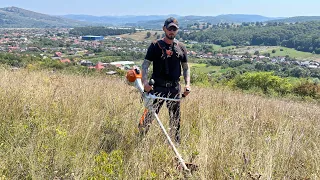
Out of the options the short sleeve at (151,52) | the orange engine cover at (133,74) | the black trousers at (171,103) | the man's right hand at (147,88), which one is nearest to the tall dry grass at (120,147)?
the black trousers at (171,103)

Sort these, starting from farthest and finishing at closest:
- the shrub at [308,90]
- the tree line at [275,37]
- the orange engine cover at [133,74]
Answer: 1. the tree line at [275,37]
2. the shrub at [308,90]
3. the orange engine cover at [133,74]

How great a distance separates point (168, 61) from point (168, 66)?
0.06 meters

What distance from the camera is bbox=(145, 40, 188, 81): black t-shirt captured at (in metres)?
3.38

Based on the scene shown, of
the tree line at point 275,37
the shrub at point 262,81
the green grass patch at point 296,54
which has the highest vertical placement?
the tree line at point 275,37

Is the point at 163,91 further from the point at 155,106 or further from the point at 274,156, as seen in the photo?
the point at 274,156

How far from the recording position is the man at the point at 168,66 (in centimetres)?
333

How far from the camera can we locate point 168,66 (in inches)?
134

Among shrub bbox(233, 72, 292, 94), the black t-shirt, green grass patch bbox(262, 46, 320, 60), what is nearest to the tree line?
green grass patch bbox(262, 46, 320, 60)

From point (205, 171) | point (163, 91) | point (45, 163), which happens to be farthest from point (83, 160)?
point (163, 91)

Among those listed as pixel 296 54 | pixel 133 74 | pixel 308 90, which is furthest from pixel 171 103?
pixel 296 54

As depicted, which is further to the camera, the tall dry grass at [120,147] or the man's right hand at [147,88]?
the man's right hand at [147,88]

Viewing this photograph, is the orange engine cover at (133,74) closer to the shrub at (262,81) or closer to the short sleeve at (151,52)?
the short sleeve at (151,52)

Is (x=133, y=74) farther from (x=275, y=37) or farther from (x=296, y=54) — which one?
(x=275, y=37)

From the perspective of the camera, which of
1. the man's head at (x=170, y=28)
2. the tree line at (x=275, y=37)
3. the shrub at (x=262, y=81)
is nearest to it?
the man's head at (x=170, y=28)
